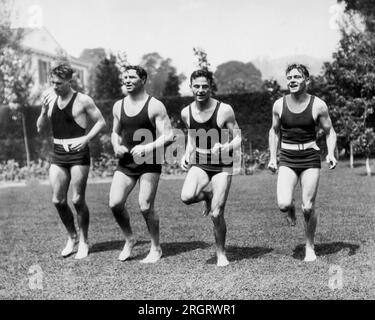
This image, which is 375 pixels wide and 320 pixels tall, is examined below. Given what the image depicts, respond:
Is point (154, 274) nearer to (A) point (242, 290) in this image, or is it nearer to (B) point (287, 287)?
(A) point (242, 290)

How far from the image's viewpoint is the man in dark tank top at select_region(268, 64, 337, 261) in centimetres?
592

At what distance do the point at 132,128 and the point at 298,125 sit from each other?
6.49 ft

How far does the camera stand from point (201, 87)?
19.0ft

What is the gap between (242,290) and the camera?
4.92 m

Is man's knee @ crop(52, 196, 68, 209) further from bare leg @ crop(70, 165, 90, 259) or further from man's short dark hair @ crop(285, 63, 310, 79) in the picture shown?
man's short dark hair @ crop(285, 63, 310, 79)

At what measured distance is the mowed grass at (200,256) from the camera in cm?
497

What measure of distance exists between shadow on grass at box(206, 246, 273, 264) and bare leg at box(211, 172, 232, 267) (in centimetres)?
21

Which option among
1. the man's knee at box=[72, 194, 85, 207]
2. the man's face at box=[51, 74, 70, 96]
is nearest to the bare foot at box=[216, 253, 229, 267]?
the man's knee at box=[72, 194, 85, 207]

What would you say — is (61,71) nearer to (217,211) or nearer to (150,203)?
(150,203)

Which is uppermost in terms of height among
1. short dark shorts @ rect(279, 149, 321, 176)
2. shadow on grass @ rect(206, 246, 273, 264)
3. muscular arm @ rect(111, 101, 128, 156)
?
muscular arm @ rect(111, 101, 128, 156)

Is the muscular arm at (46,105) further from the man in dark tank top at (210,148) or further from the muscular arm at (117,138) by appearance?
the man in dark tank top at (210,148)

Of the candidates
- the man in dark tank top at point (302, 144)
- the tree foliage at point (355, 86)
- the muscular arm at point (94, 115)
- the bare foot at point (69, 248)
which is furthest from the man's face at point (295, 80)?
the tree foliage at point (355, 86)

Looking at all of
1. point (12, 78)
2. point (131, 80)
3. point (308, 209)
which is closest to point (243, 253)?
point (308, 209)
